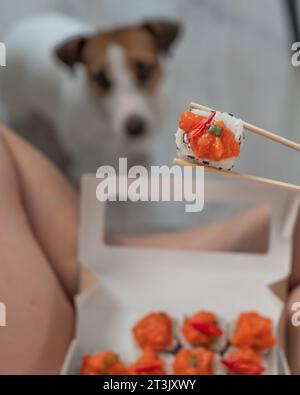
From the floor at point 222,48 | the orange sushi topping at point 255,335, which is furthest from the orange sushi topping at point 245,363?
the floor at point 222,48

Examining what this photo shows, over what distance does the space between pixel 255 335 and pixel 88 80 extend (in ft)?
2.68

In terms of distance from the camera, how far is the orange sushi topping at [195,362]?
0.73 meters

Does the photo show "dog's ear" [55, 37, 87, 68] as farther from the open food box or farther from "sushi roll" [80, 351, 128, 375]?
"sushi roll" [80, 351, 128, 375]

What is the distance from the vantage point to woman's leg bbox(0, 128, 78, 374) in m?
0.70

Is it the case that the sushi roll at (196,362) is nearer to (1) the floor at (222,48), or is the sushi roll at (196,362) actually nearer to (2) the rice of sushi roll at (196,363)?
(2) the rice of sushi roll at (196,363)

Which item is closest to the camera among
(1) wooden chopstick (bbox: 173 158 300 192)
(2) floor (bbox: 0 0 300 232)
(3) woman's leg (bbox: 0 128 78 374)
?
(1) wooden chopstick (bbox: 173 158 300 192)

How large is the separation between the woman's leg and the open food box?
37 mm

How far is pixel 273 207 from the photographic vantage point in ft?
2.65

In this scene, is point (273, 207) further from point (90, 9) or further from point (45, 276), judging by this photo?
point (90, 9)

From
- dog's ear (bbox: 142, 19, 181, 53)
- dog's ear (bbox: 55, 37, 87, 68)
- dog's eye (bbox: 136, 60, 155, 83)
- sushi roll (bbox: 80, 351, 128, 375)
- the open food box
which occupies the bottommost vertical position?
sushi roll (bbox: 80, 351, 128, 375)

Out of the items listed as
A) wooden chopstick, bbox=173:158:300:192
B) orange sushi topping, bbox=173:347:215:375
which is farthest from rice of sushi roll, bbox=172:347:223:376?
wooden chopstick, bbox=173:158:300:192

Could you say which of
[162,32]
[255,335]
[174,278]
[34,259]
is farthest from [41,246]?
[162,32]

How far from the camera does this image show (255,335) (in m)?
0.75

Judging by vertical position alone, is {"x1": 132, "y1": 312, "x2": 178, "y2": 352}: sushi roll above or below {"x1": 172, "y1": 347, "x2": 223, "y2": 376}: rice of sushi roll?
above
